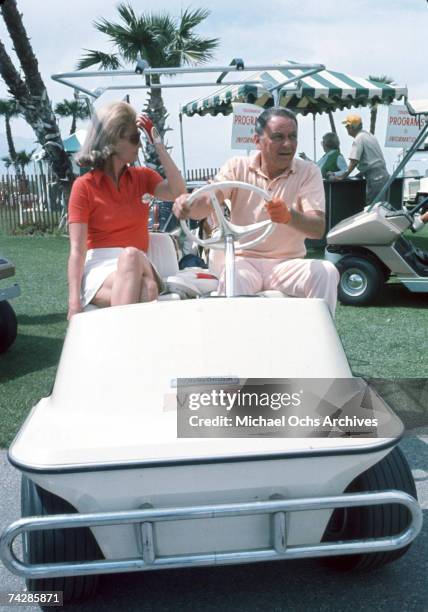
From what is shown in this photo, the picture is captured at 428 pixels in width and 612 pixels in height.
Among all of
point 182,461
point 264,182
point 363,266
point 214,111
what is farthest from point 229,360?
point 214,111

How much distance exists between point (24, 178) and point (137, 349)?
1508 centimetres

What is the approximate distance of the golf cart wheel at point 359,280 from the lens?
6.45 meters

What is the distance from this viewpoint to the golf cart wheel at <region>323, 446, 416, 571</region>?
2.15 m

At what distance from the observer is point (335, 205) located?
10016 millimetres

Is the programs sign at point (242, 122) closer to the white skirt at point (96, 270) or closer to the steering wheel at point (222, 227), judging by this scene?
the white skirt at point (96, 270)

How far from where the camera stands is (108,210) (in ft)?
10.9

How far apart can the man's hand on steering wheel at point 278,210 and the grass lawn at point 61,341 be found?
163 cm

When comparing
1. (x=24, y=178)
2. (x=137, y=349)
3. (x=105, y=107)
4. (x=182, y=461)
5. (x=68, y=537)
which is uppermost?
(x=105, y=107)

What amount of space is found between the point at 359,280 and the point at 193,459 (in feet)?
16.0

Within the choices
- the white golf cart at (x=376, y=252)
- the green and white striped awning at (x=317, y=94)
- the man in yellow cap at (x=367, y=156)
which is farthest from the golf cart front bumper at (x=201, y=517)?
the green and white striped awning at (x=317, y=94)

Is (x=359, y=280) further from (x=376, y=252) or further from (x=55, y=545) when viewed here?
(x=55, y=545)

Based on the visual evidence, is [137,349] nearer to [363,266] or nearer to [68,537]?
[68,537]

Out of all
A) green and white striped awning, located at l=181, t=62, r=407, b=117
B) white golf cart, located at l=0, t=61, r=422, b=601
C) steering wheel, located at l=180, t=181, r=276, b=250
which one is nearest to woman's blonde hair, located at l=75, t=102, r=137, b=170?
steering wheel, located at l=180, t=181, r=276, b=250

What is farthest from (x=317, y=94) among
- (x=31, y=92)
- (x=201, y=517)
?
(x=201, y=517)
